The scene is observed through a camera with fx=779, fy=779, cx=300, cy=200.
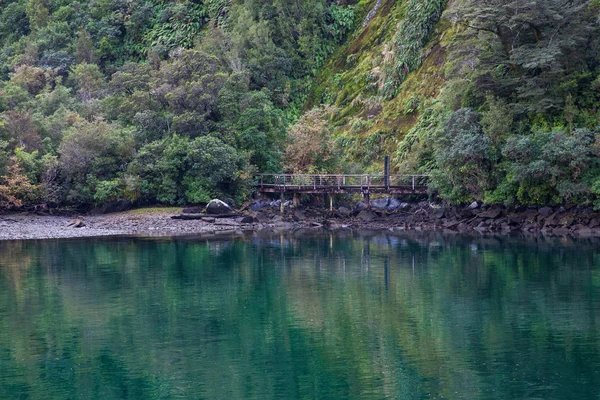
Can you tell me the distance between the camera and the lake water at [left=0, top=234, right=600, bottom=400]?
16828 mm

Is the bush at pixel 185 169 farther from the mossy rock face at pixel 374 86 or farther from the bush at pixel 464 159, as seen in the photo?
the bush at pixel 464 159

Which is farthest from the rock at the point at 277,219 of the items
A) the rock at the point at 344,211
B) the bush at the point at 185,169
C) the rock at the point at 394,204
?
the rock at the point at 394,204

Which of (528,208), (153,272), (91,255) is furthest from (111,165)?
(528,208)

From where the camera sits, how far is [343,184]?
178 ft

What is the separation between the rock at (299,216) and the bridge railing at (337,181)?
1868 mm

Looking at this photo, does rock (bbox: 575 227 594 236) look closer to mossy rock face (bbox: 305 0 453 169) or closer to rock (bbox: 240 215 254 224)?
mossy rock face (bbox: 305 0 453 169)

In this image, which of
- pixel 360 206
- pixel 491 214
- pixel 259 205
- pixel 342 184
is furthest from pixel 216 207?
pixel 491 214

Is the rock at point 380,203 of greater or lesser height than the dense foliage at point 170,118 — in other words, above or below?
below

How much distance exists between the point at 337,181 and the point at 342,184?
469 millimetres

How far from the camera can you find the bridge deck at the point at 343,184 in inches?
2053

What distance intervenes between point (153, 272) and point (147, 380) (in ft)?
51.2

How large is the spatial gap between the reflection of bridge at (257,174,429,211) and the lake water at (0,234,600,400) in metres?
14.1

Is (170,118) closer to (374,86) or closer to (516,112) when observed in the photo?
(374,86)

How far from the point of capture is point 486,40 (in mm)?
49469
